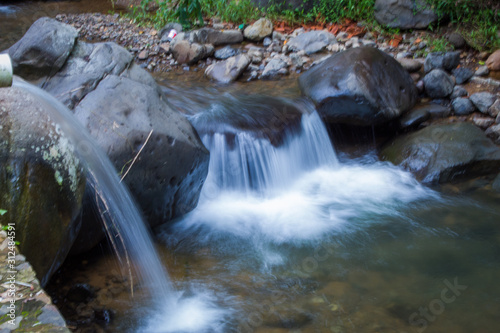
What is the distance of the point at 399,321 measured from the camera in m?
3.30

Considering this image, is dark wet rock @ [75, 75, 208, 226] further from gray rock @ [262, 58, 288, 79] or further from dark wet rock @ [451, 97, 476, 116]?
dark wet rock @ [451, 97, 476, 116]

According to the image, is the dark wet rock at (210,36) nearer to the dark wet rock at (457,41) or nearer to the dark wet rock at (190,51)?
the dark wet rock at (190,51)

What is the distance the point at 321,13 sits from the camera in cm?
890

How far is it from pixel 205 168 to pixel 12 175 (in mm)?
2142

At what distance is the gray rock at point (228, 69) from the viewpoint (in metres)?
7.28

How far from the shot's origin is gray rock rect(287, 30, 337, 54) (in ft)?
26.3

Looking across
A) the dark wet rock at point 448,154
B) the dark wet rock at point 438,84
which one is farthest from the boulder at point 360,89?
the dark wet rock at point 448,154

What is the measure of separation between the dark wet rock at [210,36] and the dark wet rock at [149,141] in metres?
3.91

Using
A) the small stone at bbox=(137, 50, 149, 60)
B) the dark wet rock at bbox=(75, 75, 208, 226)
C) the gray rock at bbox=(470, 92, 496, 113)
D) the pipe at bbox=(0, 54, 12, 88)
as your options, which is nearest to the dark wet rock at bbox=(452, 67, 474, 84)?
the gray rock at bbox=(470, 92, 496, 113)

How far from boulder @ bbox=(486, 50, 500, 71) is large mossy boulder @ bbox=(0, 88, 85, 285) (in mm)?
6289

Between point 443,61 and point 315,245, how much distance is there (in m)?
4.25

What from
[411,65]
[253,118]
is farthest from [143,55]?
[411,65]

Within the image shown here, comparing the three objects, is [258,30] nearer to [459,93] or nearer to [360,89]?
[360,89]

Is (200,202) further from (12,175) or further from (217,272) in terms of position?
(12,175)
